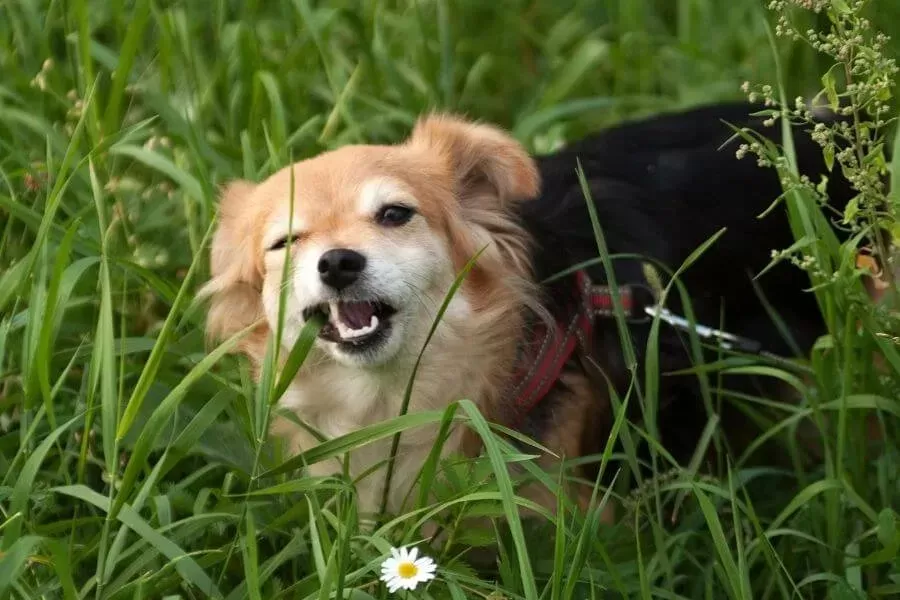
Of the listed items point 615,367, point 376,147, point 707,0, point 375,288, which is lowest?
point 615,367

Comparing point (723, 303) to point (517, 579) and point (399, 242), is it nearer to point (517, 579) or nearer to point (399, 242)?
point (399, 242)

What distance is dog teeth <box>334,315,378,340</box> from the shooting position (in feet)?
7.76

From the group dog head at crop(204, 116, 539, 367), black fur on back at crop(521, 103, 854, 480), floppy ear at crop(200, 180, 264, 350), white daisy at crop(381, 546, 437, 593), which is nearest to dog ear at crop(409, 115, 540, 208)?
dog head at crop(204, 116, 539, 367)

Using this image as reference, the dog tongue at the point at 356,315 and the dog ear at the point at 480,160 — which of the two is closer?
the dog tongue at the point at 356,315

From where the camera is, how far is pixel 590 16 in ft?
15.4

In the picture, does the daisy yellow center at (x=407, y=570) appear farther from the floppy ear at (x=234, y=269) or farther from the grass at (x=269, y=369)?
the floppy ear at (x=234, y=269)

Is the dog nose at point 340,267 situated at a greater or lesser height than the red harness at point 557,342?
greater

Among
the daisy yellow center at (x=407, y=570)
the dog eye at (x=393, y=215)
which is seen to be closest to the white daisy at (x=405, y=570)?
the daisy yellow center at (x=407, y=570)

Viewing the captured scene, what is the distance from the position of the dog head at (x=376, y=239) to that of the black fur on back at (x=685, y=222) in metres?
0.17

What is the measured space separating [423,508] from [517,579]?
23cm

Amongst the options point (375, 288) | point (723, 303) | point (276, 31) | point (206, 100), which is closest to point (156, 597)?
point (375, 288)

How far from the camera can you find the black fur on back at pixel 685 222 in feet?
9.24

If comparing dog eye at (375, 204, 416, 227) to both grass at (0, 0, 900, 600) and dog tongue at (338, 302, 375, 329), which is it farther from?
grass at (0, 0, 900, 600)

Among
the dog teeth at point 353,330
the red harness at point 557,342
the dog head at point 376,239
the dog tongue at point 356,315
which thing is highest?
the dog head at point 376,239
